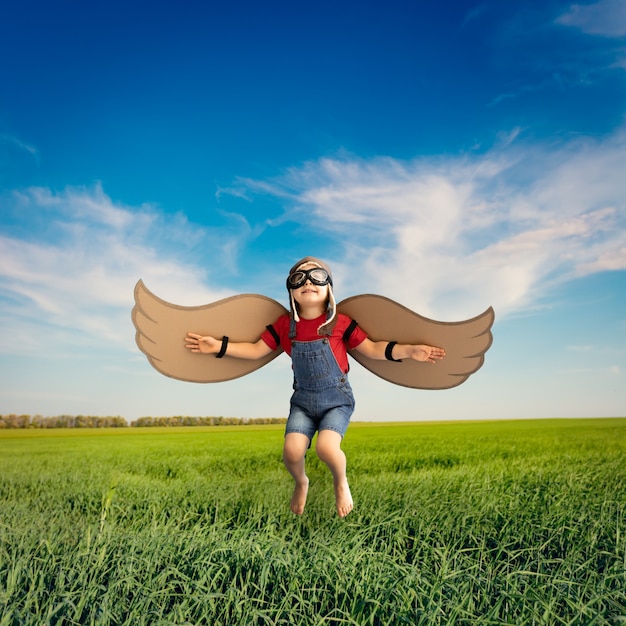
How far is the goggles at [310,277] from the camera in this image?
413 cm

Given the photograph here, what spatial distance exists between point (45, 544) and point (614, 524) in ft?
13.6

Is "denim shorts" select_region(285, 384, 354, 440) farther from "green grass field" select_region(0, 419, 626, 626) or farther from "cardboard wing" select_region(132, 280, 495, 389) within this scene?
"green grass field" select_region(0, 419, 626, 626)

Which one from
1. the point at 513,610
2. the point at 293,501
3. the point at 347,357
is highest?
the point at 347,357

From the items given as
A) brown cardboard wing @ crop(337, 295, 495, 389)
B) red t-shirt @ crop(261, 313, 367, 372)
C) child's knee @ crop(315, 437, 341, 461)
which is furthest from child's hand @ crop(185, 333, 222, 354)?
child's knee @ crop(315, 437, 341, 461)

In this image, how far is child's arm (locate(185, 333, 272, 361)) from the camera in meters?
4.45

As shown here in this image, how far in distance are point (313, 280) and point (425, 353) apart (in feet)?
3.40

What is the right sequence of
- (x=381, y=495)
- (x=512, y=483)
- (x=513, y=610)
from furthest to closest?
1. (x=512, y=483)
2. (x=381, y=495)
3. (x=513, y=610)

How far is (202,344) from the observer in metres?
4.48

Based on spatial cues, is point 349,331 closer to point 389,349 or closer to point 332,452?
point 389,349

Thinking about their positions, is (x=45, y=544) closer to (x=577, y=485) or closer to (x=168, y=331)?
(x=168, y=331)

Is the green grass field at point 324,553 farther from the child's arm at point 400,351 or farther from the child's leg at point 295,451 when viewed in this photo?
the child's arm at point 400,351

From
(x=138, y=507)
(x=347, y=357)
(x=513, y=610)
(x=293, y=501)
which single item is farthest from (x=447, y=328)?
(x=138, y=507)

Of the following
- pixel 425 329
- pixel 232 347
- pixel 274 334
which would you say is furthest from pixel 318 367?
pixel 425 329

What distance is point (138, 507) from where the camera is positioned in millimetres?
5605
